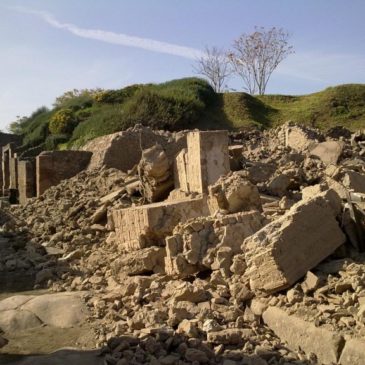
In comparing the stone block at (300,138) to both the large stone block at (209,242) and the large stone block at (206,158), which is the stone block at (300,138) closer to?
the large stone block at (206,158)

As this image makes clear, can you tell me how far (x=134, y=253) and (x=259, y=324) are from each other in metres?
2.91

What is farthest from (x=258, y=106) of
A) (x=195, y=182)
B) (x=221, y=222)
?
(x=221, y=222)

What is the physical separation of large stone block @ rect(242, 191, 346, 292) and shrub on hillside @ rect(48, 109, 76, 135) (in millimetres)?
20594

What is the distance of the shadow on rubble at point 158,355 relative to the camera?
13.7 feet

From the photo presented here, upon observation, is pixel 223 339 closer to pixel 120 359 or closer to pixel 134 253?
pixel 120 359

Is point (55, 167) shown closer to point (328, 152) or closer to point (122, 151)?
point (122, 151)

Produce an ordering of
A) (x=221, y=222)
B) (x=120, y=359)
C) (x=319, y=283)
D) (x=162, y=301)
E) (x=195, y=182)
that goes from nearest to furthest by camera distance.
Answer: (x=120, y=359), (x=319, y=283), (x=162, y=301), (x=221, y=222), (x=195, y=182)

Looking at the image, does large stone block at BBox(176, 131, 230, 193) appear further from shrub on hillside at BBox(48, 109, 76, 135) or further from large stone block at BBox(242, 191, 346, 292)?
shrub on hillside at BBox(48, 109, 76, 135)

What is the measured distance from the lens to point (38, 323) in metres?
5.73

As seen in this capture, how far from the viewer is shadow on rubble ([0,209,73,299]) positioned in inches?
306

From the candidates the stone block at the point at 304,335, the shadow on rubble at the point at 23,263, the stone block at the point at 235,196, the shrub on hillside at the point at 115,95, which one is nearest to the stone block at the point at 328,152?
the stone block at the point at 235,196

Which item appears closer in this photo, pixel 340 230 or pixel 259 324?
pixel 259 324

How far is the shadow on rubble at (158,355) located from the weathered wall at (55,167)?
10505mm

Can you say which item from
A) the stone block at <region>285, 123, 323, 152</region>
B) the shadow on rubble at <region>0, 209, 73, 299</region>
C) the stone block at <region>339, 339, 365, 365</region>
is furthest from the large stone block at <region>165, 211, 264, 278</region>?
the stone block at <region>285, 123, 323, 152</region>
